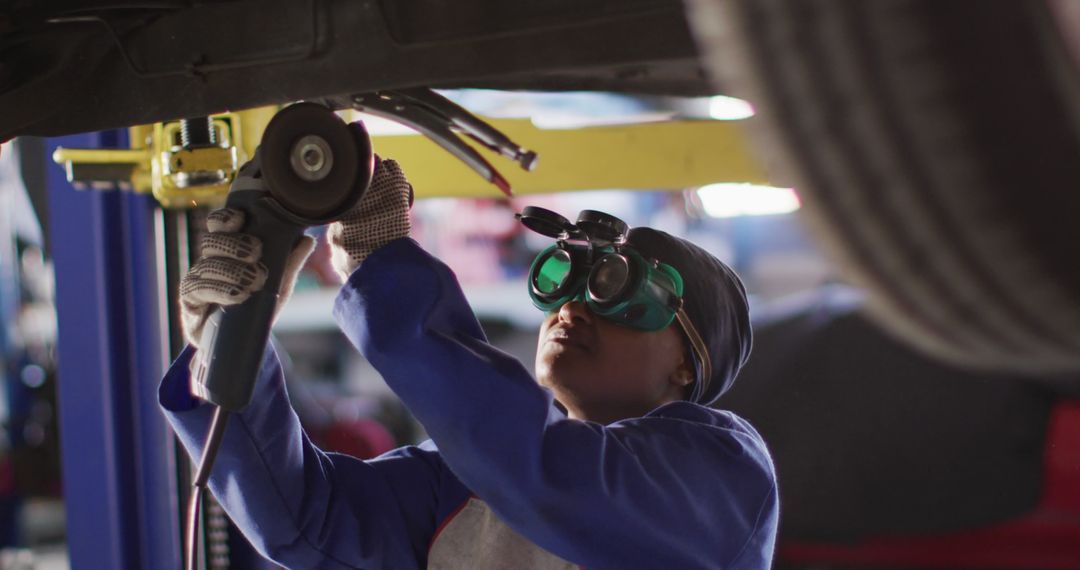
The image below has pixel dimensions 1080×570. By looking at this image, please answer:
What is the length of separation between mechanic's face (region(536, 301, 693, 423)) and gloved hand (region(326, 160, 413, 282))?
29 cm

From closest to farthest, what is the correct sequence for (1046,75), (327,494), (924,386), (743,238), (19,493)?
(1046,75) → (327,494) → (924,386) → (19,493) → (743,238)

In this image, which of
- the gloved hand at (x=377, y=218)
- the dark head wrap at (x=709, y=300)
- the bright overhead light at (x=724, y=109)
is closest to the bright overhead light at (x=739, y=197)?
the bright overhead light at (x=724, y=109)

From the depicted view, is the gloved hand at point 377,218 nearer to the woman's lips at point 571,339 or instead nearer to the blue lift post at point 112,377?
the woman's lips at point 571,339

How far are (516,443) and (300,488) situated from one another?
319mm

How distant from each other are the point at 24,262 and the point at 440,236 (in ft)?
6.66

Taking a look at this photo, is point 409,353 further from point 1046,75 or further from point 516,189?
point 516,189

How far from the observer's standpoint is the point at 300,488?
111cm

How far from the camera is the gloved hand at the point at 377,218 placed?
925 millimetres

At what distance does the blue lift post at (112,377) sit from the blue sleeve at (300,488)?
547 millimetres

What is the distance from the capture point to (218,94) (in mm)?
942

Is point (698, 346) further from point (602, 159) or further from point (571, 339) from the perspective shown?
point (602, 159)

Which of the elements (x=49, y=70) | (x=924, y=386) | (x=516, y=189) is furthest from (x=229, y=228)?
(x=924, y=386)

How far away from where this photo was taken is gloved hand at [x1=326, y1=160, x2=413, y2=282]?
→ 36.4 inches

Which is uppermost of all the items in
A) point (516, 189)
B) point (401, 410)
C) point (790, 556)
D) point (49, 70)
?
point (49, 70)
